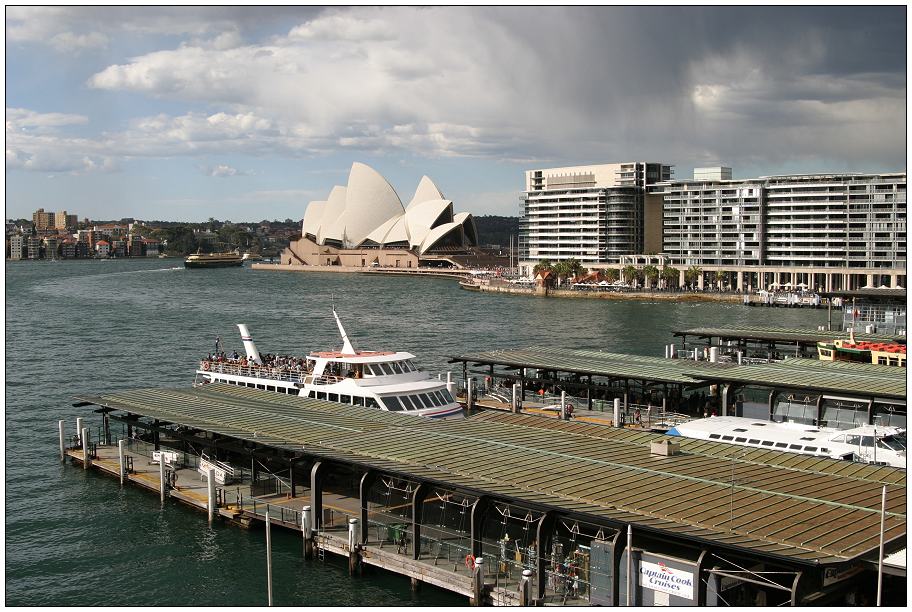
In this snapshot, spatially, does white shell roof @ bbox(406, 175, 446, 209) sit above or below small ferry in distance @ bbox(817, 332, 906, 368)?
above

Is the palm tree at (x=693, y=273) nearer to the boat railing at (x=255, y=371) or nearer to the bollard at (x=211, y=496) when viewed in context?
the boat railing at (x=255, y=371)

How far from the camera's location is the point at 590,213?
140250 millimetres

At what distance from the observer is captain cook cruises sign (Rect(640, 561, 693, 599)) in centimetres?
1439

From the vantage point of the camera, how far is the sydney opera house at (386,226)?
16462 cm

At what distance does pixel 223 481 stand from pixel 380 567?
6248mm

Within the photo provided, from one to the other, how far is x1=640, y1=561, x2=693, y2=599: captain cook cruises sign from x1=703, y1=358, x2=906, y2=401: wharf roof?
44.3 ft

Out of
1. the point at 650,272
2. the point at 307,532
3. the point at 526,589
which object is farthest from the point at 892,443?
the point at 650,272

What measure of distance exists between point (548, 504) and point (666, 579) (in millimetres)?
2159

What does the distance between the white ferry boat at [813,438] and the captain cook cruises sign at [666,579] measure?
820 centimetres

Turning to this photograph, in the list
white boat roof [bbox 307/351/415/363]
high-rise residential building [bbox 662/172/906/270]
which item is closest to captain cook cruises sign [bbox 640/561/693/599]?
white boat roof [bbox 307/351/415/363]

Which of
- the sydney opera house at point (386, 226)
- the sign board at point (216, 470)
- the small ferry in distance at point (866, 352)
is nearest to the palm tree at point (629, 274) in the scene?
the sydney opera house at point (386, 226)

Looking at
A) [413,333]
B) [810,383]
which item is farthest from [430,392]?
[413,333]

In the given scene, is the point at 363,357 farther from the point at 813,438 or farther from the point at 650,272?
the point at 650,272

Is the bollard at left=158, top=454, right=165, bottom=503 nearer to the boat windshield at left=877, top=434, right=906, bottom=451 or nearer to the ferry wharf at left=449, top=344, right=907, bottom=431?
the ferry wharf at left=449, top=344, right=907, bottom=431
